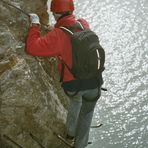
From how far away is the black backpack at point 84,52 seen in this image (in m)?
8.09

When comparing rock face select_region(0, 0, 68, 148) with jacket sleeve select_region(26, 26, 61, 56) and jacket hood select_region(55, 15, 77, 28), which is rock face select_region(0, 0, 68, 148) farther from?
jacket hood select_region(55, 15, 77, 28)

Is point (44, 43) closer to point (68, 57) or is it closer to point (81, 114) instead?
point (68, 57)

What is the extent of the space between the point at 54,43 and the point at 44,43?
20 centimetres

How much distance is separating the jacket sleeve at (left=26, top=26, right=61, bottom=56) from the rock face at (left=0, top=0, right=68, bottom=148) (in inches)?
27.0

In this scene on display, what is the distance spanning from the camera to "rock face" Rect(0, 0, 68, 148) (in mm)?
8445

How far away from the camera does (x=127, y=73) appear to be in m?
17.6

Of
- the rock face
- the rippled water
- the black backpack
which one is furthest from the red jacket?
the rippled water

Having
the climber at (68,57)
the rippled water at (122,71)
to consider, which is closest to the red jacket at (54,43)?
the climber at (68,57)

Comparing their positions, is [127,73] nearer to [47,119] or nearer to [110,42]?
[110,42]

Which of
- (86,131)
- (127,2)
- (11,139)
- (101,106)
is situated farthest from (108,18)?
(11,139)

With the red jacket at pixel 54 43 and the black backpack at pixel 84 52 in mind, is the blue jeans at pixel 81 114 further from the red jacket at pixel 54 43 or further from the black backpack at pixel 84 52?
the red jacket at pixel 54 43

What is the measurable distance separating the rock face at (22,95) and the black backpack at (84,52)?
1069 mm

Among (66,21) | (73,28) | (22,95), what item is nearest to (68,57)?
Result: (73,28)

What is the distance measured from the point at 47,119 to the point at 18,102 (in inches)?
39.9
